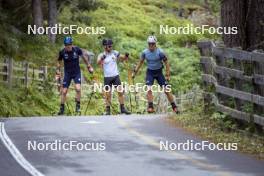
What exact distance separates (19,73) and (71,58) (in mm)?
10258

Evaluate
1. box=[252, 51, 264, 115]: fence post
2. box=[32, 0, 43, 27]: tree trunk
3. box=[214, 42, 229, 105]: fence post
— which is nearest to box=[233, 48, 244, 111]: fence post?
box=[214, 42, 229, 105]: fence post

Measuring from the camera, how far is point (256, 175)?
28.8 feet

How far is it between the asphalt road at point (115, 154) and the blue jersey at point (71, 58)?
10.9ft

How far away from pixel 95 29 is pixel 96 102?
15.5m

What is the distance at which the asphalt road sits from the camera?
9.16 metres

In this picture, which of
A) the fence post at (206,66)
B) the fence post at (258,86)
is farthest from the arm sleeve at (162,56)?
the fence post at (258,86)

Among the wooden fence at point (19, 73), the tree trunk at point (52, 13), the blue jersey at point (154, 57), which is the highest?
the tree trunk at point (52, 13)

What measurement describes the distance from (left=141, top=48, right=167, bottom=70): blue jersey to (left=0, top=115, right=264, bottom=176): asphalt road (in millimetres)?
3212

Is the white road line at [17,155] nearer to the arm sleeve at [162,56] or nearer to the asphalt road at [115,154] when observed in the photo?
the asphalt road at [115,154]

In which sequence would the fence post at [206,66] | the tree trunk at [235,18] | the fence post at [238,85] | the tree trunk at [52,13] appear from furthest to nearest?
1. the tree trunk at [52,13]
2. the fence post at [206,66]
3. the tree trunk at [235,18]
4. the fence post at [238,85]

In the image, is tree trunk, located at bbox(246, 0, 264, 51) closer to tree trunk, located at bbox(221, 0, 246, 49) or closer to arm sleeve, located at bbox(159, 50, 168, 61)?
tree trunk, located at bbox(221, 0, 246, 49)

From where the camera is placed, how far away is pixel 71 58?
17.5m

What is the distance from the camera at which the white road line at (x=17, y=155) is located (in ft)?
29.9

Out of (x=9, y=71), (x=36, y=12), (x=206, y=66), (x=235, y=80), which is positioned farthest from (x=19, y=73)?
(x=235, y=80)
